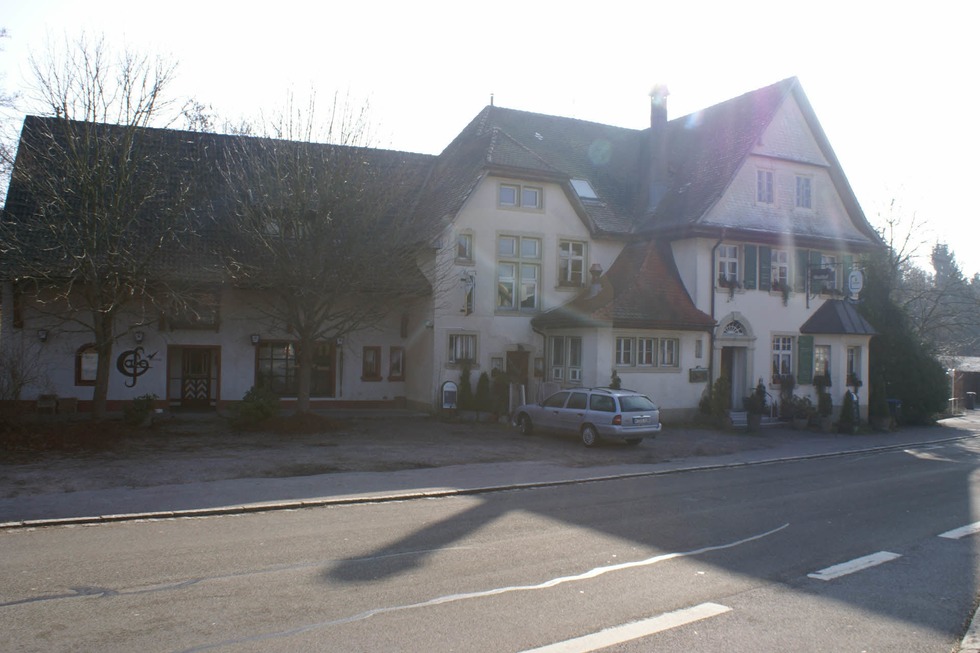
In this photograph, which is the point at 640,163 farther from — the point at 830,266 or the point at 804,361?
the point at 804,361

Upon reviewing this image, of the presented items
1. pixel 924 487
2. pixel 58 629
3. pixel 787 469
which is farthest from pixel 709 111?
pixel 58 629

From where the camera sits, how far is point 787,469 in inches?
727

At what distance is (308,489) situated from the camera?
1351 centimetres

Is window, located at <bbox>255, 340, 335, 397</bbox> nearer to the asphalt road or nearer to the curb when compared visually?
the curb

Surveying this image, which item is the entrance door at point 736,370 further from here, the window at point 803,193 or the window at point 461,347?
the window at point 461,347

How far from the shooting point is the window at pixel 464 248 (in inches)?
1048

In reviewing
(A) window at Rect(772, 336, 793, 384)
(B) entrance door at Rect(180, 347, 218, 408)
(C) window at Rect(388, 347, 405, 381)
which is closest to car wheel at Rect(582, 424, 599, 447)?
(C) window at Rect(388, 347, 405, 381)

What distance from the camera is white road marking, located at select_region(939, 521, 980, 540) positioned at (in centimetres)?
1080

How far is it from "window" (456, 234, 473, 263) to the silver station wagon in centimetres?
690

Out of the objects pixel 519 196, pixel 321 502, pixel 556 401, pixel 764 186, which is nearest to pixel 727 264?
pixel 764 186

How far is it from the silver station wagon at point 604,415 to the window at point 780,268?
11.6m

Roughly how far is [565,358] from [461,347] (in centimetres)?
345

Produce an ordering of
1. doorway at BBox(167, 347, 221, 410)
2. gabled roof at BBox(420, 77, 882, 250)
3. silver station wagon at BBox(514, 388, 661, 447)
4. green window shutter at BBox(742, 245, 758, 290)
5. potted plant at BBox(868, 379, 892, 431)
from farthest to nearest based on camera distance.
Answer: potted plant at BBox(868, 379, 892, 431), green window shutter at BBox(742, 245, 758, 290), gabled roof at BBox(420, 77, 882, 250), doorway at BBox(167, 347, 221, 410), silver station wagon at BBox(514, 388, 661, 447)

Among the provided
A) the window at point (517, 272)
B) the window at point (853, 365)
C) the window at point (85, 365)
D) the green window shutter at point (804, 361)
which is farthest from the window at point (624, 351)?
the window at point (85, 365)
